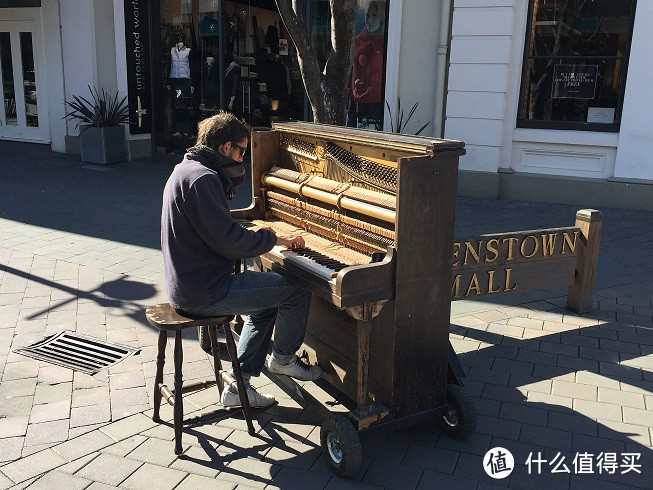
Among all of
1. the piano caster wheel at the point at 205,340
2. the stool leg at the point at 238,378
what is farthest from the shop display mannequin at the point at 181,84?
the stool leg at the point at 238,378

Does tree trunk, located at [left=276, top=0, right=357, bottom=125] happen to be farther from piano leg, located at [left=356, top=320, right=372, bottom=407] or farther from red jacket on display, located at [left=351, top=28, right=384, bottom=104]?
red jacket on display, located at [left=351, top=28, right=384, bottom=104]

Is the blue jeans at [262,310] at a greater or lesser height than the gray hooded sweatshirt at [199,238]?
lesser

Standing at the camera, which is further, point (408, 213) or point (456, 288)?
point (456, 288)

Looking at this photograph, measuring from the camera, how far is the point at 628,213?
891 centimetres

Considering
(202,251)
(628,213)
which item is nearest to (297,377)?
(202,251)

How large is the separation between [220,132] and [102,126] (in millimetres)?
9567

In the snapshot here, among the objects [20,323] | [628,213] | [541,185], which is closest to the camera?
[20,323]

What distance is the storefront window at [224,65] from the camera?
1259 centimetres

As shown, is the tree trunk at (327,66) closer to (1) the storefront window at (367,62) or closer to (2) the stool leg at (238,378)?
(2) the stool leg at (238,378)

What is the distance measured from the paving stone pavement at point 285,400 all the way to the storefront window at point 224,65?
6.37m

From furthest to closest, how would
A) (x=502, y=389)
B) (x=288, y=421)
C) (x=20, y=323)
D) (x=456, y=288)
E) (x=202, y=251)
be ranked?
(x=20, y=323) < (x=456, y=288) < (x=502, y=389) < (x=288, y=421) < (x=202, y=251)

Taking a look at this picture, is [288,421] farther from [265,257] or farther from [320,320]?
[265,257]

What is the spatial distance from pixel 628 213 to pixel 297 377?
667 centimetres

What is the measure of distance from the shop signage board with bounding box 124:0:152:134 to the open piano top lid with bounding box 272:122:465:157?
31.1 ft
